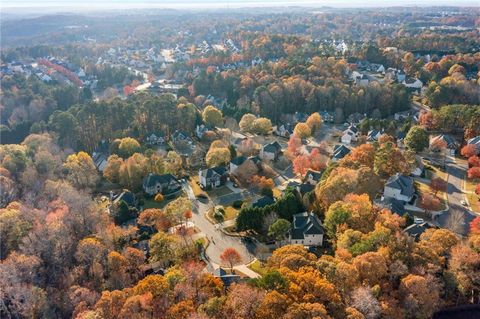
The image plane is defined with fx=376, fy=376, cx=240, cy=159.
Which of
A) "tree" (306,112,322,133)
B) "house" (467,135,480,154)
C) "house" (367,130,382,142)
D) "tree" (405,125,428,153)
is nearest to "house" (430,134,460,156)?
"house" (467,135,480,154)

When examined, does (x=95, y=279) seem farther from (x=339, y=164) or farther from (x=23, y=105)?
(x=23, y=105)

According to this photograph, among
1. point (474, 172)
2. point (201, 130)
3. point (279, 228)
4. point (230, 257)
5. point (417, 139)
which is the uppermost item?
point (417, 139)

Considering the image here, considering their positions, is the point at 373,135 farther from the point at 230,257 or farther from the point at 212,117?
the point at 230,257

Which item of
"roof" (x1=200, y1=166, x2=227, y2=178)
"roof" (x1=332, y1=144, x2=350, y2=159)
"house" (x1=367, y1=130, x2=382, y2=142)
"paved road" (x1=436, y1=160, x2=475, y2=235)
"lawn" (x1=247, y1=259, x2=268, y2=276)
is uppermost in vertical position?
"house" (x1=367, y1=130, x2=382, y2=142)

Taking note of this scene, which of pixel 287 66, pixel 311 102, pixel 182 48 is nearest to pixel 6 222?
pixel 311 102

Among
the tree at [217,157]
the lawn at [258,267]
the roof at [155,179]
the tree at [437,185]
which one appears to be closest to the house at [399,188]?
the tree at [437,185]

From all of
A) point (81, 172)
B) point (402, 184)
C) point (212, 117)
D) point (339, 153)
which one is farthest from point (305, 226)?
point (212, 117)

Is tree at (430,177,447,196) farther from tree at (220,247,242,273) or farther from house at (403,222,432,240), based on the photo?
tree at (220,247,242,273)
